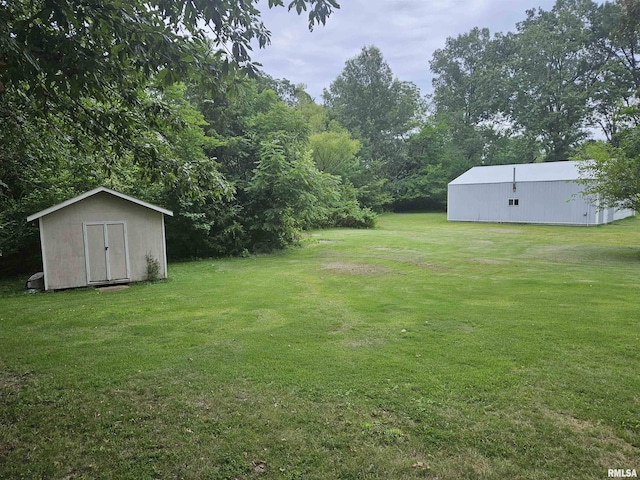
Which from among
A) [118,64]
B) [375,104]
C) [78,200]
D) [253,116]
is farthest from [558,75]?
[118,64]

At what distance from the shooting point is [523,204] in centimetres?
2464

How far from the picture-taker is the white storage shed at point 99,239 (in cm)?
886

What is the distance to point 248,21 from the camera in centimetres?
336

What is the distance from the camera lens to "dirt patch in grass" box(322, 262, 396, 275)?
10273mm

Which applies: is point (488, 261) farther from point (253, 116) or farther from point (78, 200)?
point (78, 200)

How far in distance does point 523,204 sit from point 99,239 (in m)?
23.3

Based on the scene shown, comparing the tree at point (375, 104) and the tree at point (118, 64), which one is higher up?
the tree at point (375, 104)

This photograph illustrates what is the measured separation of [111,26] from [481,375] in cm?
436

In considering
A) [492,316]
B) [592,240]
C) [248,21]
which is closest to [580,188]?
[592,240]

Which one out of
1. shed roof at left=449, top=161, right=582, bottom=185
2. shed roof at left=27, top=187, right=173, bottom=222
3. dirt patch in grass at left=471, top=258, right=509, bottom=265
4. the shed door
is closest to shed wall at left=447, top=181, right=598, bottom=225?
shed roof at left=449, top=161, right=582, bottom=185

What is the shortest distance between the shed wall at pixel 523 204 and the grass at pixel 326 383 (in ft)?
54.9

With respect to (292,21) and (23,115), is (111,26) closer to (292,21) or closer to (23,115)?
(292,21)

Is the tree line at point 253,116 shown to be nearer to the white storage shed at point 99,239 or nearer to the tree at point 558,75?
the tree at point 558,75

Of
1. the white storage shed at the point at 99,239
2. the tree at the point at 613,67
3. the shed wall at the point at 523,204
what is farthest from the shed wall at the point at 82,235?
the tree at the point at 613,67
